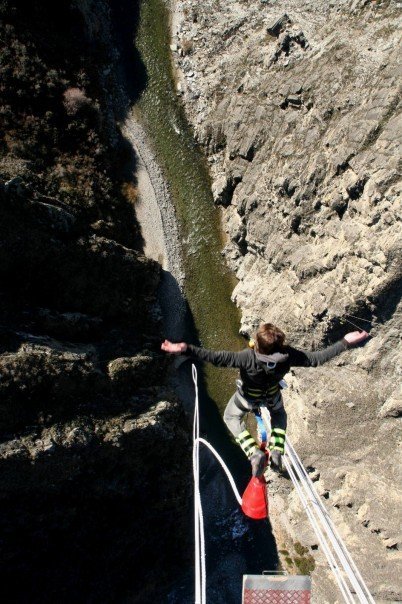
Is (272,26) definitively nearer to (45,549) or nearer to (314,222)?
(314,222)

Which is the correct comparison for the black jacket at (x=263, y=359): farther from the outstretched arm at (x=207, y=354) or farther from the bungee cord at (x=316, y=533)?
the bungee cord at (x=316, y=533)

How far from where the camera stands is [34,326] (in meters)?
16.3

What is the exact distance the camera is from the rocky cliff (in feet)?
50.6

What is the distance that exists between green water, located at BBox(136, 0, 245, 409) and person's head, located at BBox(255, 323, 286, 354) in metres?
12.1

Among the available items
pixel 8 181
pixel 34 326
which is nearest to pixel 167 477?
pixel 34 326

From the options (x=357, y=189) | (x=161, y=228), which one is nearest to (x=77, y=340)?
(x=161, y=228)

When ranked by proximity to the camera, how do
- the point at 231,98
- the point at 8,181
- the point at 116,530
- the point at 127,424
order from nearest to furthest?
the point at 8,181 → the point at 127,424 → the point at 116,530 → the point at 231,98

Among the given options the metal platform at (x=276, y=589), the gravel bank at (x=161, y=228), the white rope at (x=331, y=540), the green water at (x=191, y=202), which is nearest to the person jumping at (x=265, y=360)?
the white rope at (x=331, y=540)

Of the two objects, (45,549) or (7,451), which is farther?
Result: (45,549)

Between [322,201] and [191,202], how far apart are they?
7.41 meters

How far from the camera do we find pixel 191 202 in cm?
2195

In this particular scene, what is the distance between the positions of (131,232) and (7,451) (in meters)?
10.6

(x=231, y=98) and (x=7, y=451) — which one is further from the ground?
(x=231, y=98)

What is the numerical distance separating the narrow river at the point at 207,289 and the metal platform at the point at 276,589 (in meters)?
7.76
